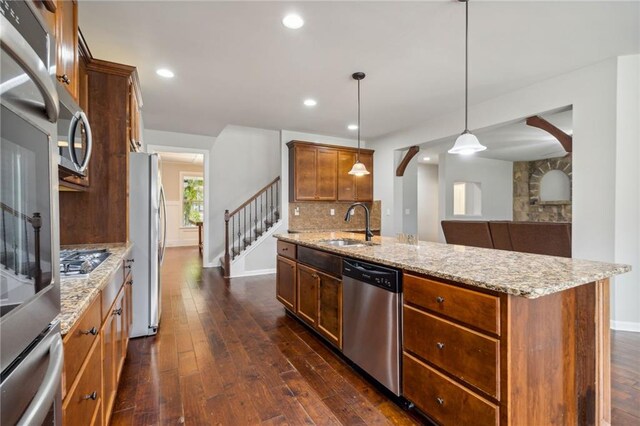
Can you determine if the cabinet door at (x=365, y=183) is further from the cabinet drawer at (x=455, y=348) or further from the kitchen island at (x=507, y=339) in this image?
the cabinet drawer at (x=455, y=348)

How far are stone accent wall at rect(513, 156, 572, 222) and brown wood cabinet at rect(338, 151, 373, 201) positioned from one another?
18.4 feet

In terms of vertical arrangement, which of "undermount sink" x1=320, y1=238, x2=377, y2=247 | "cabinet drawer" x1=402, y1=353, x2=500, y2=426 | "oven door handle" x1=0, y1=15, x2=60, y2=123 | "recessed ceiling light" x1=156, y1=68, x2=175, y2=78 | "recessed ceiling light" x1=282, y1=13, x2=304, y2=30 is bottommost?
"cabinet drawer" x1=402, y1=353, x2=500, y2=426

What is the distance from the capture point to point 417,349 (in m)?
1.66

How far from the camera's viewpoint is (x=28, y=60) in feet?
1.80

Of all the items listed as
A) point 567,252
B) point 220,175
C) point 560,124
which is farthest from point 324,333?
point 560,124

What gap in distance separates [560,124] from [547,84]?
226 cm

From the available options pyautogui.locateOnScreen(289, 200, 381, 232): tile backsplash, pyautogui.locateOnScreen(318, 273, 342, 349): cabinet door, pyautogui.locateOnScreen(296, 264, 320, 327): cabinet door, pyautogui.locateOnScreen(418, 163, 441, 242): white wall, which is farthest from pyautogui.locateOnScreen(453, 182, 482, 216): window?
pyautogui.locateOnScreen(318, 273, 342, 349): cabinet door

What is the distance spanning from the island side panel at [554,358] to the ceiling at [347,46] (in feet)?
6.68

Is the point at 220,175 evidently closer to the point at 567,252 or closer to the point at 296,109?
the point at 296,109

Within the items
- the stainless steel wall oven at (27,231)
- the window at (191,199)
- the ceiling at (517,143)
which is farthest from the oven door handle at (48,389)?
the window at (191,199)

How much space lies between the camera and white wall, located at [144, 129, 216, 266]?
5539mm

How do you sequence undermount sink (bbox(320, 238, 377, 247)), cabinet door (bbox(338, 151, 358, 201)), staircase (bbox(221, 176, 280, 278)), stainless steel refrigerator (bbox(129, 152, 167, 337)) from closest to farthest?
stainless steel refrigerator (bbox(129, 152, 167, 337)) < undermount sink (bbox(320, 238, 377, 247)) < cabinet door (bbox(338, 151, 358, 201)) < staircase (bbox(221, 176, 280, 278))

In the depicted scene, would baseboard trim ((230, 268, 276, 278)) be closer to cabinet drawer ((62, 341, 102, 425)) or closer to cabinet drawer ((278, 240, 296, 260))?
cabinet drawer ((278, 240, 296, 260))

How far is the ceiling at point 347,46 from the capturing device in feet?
7.24
